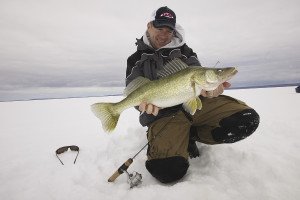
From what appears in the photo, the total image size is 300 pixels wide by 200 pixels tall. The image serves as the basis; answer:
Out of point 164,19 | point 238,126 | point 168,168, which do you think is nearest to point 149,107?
point 168,168

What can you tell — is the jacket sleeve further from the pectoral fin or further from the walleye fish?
the pectoral fin

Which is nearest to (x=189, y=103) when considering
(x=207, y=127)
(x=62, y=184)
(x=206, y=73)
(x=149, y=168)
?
(x=206, y=73)

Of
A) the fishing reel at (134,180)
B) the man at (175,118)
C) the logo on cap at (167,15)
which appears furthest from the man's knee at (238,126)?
the logo on cap at (167,15)

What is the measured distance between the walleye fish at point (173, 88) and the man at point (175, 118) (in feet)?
0.47

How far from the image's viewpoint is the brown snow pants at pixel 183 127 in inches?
130

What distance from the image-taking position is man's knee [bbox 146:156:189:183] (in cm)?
306

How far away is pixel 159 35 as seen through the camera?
3.89 metres

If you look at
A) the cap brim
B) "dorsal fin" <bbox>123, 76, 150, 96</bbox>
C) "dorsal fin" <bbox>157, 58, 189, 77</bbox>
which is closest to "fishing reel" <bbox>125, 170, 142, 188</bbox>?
"dorsal fin" <bbox>123, 76, 150, 96</bbox>

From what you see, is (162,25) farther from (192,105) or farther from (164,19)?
(192,105)

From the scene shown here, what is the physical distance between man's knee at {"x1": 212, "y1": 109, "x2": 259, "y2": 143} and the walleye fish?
1.99 feet

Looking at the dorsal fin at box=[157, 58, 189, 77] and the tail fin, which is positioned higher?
the dorsal fin at box=[157, 58, 189, 77]

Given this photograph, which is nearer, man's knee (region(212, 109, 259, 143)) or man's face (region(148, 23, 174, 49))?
man's knee (region(212, 109, 259, 143))

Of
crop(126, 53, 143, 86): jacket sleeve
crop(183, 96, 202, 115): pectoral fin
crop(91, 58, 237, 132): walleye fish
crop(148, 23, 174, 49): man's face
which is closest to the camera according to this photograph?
crop(91, 58, 237, 132): walleye fish

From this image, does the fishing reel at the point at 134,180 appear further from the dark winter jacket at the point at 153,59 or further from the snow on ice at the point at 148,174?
the dark winter jacket at the point at 153,59
